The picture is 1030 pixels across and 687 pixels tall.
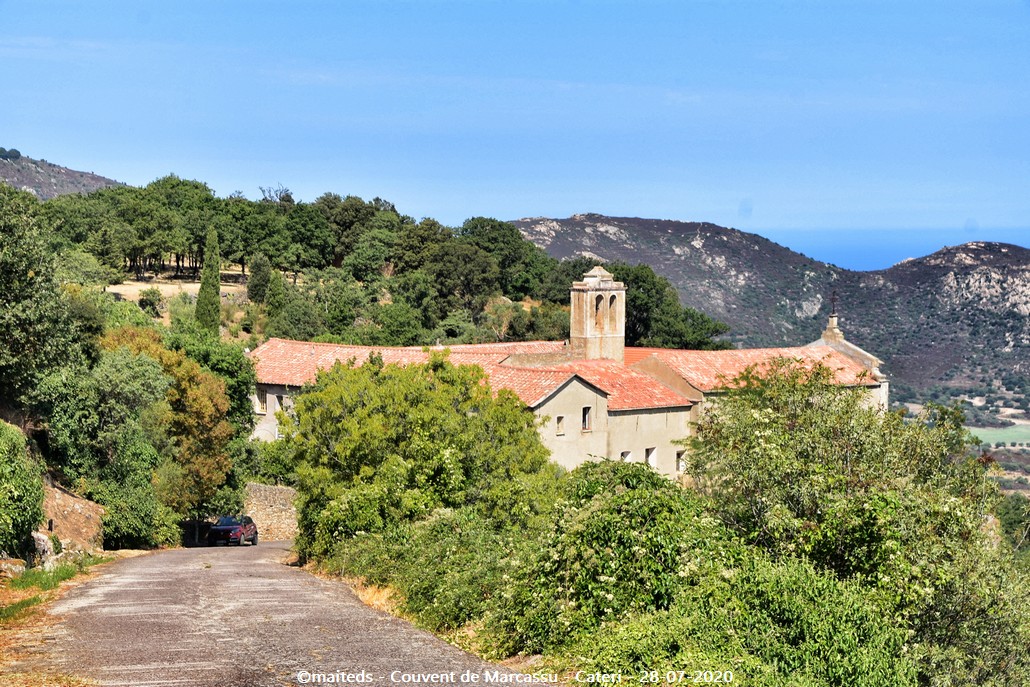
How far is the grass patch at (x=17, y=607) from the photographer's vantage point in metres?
13.1

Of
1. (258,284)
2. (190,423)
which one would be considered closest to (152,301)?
(258,284)

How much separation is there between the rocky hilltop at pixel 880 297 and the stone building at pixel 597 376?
54438 millimetres

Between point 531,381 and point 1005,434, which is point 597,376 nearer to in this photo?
point 531,381

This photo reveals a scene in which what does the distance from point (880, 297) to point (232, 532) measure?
106 metres

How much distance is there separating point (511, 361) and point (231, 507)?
14.0 metres

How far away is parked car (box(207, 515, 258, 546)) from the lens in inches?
1519

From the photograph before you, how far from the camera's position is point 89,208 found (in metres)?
90.2

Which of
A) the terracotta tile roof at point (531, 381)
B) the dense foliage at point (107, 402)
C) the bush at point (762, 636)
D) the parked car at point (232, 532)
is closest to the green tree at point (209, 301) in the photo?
the dense foliage at point (107, 402)

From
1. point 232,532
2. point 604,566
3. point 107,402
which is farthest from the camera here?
point 232,532

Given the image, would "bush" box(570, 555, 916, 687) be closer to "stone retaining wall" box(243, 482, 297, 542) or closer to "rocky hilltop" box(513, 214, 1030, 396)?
"stone retaining wall" box(243, 482, 297, 542)

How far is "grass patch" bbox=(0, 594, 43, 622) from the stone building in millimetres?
25846

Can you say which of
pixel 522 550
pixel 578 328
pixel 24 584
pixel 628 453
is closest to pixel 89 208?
pixel 578 328

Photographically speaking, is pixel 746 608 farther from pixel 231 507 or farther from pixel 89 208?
pixel 89 208

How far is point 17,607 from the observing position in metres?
13.8
